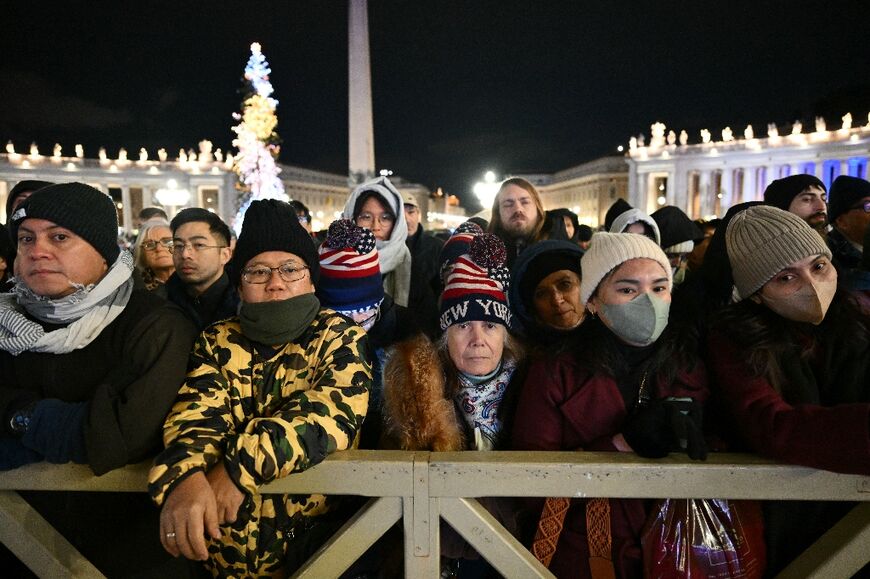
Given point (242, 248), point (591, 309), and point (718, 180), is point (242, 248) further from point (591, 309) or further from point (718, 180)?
point (718, 180)

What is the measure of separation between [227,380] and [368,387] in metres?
0.56

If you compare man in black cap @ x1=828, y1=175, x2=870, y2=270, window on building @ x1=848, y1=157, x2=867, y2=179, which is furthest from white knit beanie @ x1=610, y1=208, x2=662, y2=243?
window on building @ x1=848, y1=157, x2=867, y2=179

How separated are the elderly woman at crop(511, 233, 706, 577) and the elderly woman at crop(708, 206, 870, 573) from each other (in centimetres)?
19

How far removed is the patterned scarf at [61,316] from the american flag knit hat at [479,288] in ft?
4.70

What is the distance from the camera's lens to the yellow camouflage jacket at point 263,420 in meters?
1.87

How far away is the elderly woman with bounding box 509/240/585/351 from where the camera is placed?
3.23 metres

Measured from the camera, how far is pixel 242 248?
7.86 feet

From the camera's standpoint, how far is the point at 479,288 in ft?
8.91

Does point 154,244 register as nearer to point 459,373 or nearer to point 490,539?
point 459,373

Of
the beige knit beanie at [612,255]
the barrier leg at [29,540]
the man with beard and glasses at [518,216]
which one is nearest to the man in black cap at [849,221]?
the man with beard and glasses at [518,216]

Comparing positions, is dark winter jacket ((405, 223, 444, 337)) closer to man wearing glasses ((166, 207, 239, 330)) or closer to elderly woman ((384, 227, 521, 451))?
elderly woman ((384, 227, 521, 451))

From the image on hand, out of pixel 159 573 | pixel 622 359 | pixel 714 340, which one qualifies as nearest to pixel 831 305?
pixel 714 340

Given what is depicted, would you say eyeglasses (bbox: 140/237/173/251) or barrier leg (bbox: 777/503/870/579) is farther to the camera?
eyeglasses (bbox: 140/237/173/251)

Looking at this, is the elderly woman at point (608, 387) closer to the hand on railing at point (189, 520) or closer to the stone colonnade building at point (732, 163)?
the hand on railing at point (189, 520)
